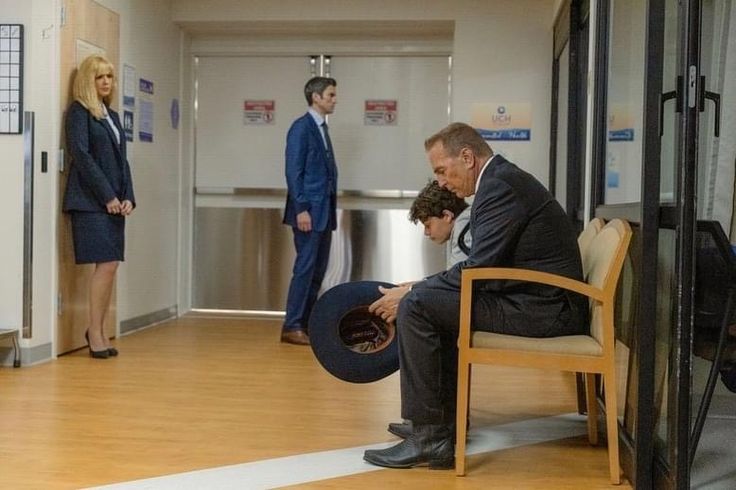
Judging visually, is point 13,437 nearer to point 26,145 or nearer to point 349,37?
point 26,145

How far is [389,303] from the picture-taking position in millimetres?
3086

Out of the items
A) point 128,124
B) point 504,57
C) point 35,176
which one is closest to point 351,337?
point 35,176

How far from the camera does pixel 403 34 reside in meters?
6.68

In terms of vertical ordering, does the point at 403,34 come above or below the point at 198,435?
above

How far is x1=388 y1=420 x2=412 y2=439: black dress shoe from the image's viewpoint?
3224 millimetres

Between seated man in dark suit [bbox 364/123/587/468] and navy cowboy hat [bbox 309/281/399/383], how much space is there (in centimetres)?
32

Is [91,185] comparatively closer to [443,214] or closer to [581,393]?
[443,214]

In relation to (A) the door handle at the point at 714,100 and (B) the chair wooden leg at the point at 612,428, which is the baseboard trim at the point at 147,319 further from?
(A) the door handle at the point at 714,100

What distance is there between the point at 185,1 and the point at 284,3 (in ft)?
2.39

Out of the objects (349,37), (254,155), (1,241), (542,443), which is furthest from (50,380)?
(349,37)

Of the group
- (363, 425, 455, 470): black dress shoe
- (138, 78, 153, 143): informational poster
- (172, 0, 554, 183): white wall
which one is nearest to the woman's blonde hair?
(138, 78, 153, 143): informational poster

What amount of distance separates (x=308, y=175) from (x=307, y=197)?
0.47ft

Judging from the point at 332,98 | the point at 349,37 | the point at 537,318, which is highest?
the point at 349,37

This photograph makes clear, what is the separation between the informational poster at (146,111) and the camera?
5973 millimetres
